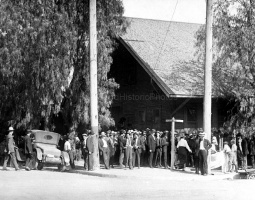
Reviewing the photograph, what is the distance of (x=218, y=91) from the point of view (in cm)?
2806

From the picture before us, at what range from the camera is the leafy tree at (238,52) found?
88.7ft

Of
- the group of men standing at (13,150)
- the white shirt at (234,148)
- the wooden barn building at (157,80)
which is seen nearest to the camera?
the group of men standing at (13,150)

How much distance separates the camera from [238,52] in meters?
27.5

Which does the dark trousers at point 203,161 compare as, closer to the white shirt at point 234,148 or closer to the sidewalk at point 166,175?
the sidewalk at point 166,175

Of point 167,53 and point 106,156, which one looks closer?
point 106,156

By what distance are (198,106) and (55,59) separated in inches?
338

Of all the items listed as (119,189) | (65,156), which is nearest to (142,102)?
(65,156)

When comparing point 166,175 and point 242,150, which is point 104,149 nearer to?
point 166,175

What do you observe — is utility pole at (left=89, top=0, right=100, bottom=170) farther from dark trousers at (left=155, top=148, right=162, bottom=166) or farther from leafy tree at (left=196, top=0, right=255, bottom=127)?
leafy tree at (left=196, top=0, right=255, bottom=127)

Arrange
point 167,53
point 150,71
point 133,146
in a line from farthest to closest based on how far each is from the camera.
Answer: point 167,53, point 150,71, point 133,146

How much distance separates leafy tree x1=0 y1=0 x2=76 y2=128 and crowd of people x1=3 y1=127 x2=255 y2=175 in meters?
2.37

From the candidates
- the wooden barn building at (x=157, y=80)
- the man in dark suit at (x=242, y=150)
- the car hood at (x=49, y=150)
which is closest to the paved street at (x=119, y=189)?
the car hood at (x=49, y=150)

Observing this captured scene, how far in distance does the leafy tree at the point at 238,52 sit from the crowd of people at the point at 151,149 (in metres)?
1.59

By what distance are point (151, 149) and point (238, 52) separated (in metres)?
6.53
